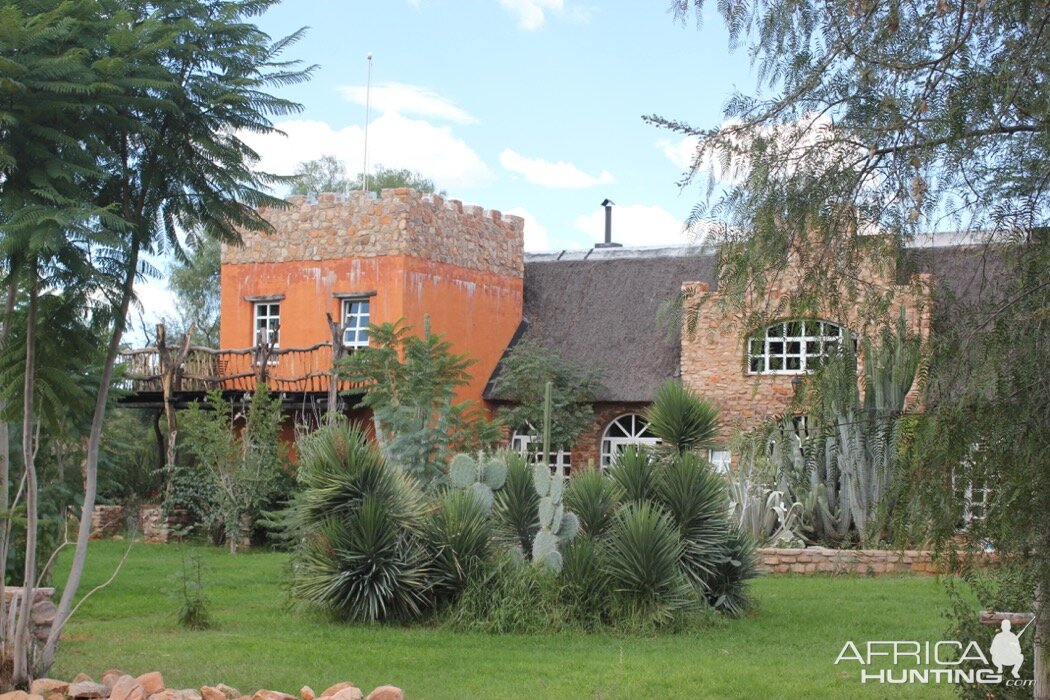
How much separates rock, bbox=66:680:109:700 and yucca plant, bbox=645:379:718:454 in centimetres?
774

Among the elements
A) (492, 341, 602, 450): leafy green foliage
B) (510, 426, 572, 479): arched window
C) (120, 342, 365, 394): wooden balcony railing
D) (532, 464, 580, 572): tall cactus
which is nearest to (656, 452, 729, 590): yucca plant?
(532, 464, 580, 572): tall cactus

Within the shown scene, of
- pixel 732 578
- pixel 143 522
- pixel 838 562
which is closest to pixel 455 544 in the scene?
pixel 732 578

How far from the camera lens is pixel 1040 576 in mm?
6117

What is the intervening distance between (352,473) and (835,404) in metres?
7.24

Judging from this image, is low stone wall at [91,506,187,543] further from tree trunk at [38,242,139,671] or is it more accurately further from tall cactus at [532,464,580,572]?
tree trunk at [38,242,139,671]

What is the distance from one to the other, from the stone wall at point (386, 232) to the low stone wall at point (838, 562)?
10662 millimetres

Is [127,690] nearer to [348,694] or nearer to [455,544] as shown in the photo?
[348,694]

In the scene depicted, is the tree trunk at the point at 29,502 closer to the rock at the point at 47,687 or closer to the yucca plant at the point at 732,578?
the rock at the point at 47,687

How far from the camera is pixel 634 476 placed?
13.3 m

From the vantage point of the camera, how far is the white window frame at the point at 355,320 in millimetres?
25353

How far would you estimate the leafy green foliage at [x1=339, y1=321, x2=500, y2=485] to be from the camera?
16.0 m

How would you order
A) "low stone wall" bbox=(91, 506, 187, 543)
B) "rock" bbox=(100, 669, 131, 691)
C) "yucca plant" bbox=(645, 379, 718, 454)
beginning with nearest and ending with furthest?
"rock" bbox=(100, 669, 131, 691) < "yucca plant" bbox=(645, 379, 718, 454) < "low stone wall" bbox=(91, 506, 187, 543)

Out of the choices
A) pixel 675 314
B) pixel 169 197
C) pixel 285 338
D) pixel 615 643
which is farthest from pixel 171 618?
pixel 285 338

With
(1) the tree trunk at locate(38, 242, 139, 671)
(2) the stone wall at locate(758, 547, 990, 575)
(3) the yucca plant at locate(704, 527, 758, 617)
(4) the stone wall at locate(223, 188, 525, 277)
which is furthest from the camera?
(4) the stone wall at locate(223, 188, 525, 277)
